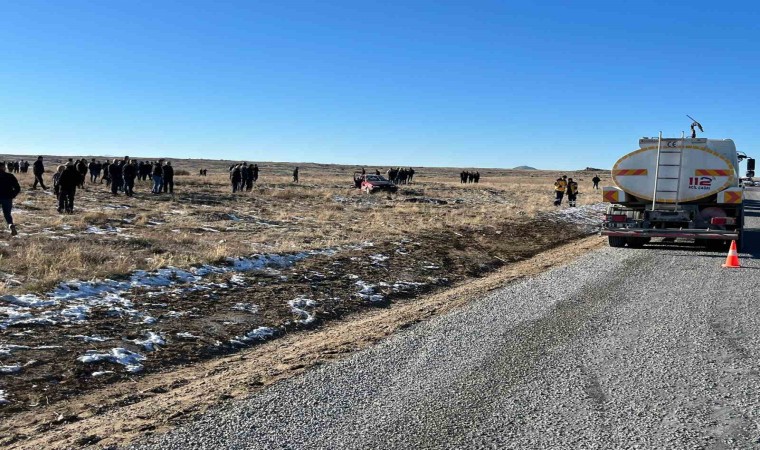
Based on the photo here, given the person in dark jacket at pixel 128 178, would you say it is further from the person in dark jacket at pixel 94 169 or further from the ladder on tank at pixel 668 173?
the ladder on tank at pixel 668 173

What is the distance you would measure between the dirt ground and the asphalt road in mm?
299

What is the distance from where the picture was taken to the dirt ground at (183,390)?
14.4 feet

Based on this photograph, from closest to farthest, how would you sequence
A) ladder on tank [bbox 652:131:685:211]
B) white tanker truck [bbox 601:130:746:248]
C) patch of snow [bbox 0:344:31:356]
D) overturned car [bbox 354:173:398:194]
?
patch of snow [bbox 0:344:31:356] < white tanker truck [bbox 601:130:746:248] < ladder on tank [bbox 652:131:685:211] < overturned car [bbox 354:173:398:194]

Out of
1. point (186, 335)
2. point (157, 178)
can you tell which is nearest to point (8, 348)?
point (186, 335)

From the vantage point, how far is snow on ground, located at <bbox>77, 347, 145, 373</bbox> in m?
6.06

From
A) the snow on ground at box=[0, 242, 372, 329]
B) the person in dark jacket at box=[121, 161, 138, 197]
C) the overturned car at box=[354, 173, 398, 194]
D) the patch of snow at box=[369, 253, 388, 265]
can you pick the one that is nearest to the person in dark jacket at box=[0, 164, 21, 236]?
the snow on ground at box=[0, 242, 372, 329]

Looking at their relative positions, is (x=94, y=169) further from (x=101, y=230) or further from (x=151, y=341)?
(x=151, y=341)

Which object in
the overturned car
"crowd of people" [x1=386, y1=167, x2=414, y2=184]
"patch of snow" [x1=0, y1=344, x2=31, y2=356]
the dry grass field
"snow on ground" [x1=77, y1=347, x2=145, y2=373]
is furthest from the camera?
"crowd of people" [x1=386, y1=167, x2=414, y2=184]

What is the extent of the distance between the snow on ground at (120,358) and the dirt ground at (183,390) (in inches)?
11.1

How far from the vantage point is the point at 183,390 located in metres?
5.41

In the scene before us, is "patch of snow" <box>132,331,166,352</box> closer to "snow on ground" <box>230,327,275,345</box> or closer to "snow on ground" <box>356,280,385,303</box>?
"snow on ground" <box>230,327,275,345</box>

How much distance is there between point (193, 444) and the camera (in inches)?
159

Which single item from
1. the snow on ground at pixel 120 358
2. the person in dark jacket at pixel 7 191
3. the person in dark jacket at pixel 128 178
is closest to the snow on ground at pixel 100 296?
the snow on ground at pixel 120 358

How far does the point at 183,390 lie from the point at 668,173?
12272 mm
